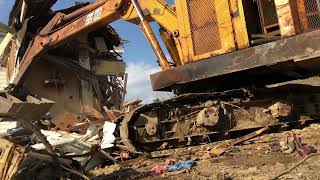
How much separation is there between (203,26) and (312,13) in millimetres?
1754

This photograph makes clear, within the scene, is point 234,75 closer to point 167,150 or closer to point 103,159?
point 167,150

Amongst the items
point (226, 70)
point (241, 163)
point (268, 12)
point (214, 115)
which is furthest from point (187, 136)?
point (268, 12)

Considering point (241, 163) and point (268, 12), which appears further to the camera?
point (268, 12)

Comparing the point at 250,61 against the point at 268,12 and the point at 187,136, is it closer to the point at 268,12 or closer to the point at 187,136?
the point at 268,12

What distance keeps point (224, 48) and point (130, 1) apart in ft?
9.99

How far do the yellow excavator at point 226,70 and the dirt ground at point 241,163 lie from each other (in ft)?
0.96

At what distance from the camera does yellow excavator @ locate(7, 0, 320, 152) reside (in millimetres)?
6484

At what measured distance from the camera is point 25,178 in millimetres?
5246

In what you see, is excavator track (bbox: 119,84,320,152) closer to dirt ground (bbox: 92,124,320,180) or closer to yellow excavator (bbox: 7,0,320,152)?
yellow excavator (bbox: 7,0,320,152)

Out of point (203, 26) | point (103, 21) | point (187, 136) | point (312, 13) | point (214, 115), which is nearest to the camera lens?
point (312, 13)

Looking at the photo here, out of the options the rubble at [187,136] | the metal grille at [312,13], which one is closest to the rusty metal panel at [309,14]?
the metal grille at [312,13]

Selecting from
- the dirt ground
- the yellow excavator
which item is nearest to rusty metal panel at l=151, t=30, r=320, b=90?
the yellow excavator

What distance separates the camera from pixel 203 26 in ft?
24.5

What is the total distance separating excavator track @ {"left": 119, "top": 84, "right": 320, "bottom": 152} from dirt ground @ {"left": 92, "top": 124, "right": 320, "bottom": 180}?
8.9 inches
